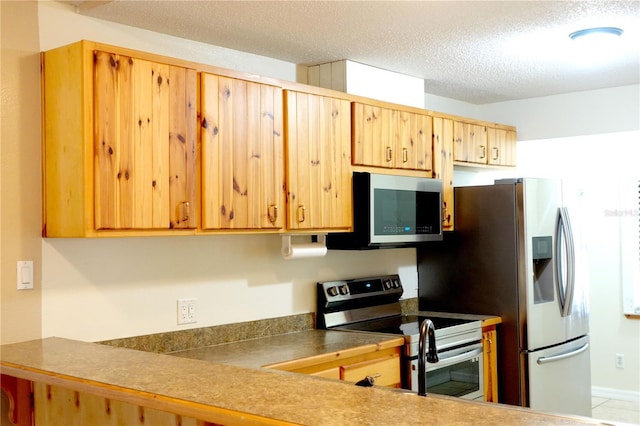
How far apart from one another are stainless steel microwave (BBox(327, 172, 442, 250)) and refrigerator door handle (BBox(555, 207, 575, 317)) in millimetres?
830

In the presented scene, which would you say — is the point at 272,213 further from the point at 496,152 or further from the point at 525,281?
the point at 496,152

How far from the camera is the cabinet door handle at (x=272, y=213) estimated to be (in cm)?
334

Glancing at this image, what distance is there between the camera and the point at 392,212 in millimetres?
3996

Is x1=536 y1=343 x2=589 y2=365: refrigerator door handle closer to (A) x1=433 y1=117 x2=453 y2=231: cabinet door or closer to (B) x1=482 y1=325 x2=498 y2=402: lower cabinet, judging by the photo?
(B) x1=482 y1=325 x2=498 y2=402: lower cabinet

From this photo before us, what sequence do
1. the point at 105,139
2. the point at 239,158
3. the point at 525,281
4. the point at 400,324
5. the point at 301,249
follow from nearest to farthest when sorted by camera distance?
the point at 105,139
the point at 239,158
the point at 301,249
the point at 400,324
the point at 525,281

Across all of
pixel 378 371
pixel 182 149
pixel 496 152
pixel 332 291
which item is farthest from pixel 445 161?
pixel 182 149

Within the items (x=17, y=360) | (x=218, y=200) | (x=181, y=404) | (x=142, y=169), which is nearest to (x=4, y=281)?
(x=17, y=360)

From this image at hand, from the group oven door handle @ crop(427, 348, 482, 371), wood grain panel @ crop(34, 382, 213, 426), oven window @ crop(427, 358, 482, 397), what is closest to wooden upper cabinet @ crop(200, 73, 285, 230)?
wood grain panel @ crop(34, 382, 213, 426)

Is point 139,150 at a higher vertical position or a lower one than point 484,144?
lower

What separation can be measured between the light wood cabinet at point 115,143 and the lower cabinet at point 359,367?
0.84 m

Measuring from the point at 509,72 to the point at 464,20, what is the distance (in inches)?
48.6

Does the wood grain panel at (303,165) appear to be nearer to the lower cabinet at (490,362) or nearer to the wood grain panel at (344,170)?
the wood grain panel at (344,170)

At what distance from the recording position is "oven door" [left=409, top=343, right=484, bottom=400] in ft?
12.7

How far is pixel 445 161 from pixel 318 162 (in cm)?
123
